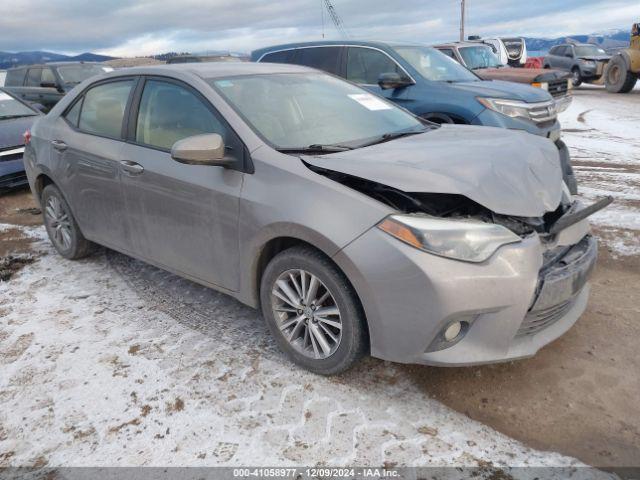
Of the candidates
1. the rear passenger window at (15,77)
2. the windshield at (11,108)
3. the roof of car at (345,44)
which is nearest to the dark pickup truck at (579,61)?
the roof of car at (345,44)

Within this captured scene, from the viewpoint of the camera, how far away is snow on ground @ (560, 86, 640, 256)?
4.81 m

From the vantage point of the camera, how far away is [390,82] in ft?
21.7

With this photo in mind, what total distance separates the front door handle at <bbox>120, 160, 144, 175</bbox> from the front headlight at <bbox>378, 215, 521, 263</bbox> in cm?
183

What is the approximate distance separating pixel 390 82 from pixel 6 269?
475cm

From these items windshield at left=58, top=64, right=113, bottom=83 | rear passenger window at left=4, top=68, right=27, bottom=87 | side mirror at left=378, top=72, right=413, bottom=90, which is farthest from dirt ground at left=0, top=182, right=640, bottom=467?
rear passenger window at left=4, top=68, right=27, bottom=87

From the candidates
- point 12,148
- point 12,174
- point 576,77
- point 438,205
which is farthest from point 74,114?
point 576,77

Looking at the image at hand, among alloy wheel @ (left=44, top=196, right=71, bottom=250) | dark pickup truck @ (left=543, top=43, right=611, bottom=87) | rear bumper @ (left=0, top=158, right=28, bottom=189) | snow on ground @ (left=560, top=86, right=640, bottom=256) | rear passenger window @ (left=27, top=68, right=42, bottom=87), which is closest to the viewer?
alloy wheel @ (left=44, top=196, right=71, bottom=250)

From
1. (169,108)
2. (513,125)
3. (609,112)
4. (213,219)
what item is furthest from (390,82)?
(609,112)

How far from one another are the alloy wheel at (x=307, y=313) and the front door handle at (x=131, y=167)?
130 cm

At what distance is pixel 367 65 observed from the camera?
7184 millimetres

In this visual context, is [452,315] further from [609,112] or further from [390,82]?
[609,112]

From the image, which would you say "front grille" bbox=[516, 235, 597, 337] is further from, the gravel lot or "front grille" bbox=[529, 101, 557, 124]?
"front grille" bbox=[529, 101, 557, 124]

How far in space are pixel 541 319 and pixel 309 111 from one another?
1.89 m

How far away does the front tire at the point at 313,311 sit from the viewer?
8.60 ft
